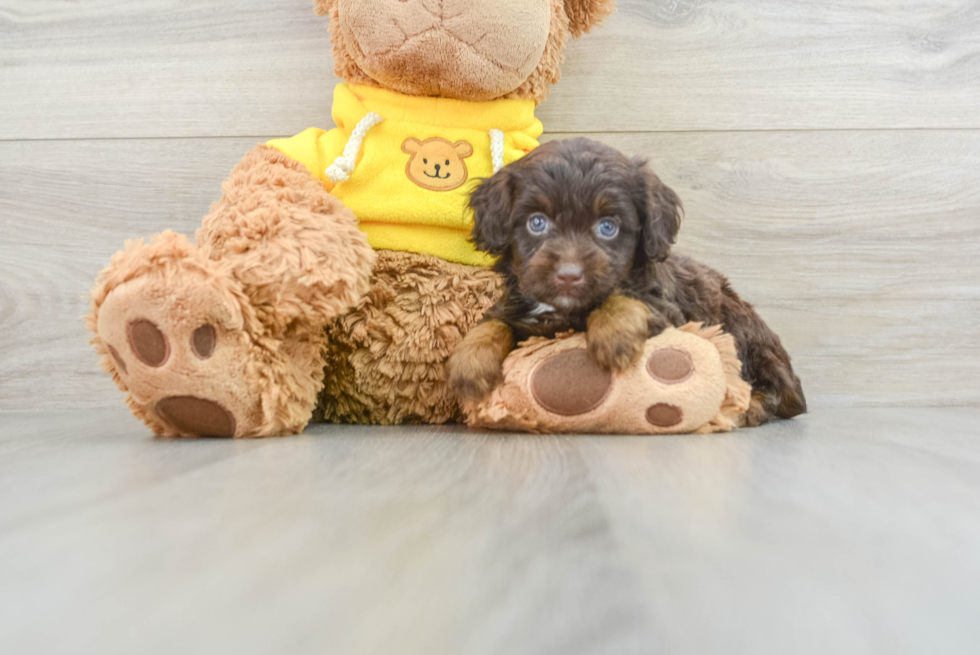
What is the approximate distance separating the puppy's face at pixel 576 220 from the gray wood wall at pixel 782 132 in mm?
691

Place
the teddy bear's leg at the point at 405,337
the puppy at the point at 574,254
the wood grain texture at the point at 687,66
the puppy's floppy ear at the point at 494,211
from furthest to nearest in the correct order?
the wood grain texture at the point at 687,66 → the teddy bear's leg at the point at 405,337 → the puppy's floppy ear at the point at 494,211 → the puppy at the point at 574,254

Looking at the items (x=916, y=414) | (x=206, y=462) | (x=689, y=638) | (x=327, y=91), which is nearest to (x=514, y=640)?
(x=689, y=638)

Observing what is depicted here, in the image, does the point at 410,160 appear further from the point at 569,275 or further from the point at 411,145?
the point at 569,275

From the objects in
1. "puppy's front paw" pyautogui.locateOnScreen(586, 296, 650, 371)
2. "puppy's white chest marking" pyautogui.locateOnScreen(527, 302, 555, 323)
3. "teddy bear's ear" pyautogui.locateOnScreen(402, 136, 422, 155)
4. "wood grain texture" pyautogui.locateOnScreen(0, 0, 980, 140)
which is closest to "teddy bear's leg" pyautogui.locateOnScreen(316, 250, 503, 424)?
"puppy's white chest marking" pyautogui.locateOnScreen(527, 302, 555, 323)

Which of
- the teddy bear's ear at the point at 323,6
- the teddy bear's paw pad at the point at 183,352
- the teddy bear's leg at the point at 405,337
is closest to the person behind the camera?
the teddy bear's paw pad at the point at 183,352

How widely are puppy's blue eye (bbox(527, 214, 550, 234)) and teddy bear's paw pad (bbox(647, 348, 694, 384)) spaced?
0.33 metres

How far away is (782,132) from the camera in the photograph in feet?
6.84

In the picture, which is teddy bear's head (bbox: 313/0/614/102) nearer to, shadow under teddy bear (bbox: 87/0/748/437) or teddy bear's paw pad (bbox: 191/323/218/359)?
shadow under teddy bear (bbox: 87/0/748/437)

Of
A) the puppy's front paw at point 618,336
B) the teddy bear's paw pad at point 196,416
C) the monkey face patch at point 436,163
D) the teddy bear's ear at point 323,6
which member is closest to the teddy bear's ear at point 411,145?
the monkey face patch at point 436,163

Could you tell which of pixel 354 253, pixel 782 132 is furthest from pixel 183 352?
pixel 782 132

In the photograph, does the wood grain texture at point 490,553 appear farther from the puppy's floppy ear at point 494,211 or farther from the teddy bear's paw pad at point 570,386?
the puppy's floppy ear at point 494,211

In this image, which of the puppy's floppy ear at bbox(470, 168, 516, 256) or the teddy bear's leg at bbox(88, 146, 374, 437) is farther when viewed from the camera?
the puppy's floppy ear at bbox(470, 168, 516, 256)

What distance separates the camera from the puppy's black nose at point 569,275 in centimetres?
131

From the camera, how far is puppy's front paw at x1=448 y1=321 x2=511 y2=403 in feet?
4.50
